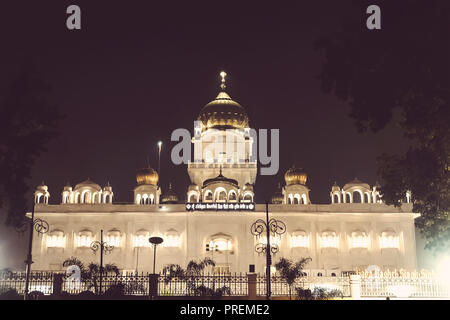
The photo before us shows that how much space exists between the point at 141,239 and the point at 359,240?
564 inches

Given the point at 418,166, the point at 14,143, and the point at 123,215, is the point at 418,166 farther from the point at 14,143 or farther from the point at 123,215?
the point at 123,215

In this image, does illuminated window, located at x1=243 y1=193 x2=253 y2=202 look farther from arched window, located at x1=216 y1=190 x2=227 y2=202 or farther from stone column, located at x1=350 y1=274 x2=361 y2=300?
stone column, located at x1=350 y1=274 x2=361 y2=300

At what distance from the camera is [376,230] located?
33.5 m

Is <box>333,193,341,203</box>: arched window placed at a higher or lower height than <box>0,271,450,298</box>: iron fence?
higher

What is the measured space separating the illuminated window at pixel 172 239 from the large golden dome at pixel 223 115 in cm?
1083

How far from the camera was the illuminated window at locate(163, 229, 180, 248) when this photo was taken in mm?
33250

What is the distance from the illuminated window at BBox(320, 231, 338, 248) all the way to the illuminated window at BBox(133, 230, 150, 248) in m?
11.5

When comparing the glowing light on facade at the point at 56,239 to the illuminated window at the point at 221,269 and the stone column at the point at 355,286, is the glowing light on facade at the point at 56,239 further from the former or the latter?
the stone column at the point at 355,286

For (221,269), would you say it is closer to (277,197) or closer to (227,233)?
(227,233)

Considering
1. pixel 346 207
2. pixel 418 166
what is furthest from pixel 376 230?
pixel 418 166

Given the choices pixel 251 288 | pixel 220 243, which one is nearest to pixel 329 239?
pixel 220 243

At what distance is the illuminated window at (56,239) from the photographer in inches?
1330

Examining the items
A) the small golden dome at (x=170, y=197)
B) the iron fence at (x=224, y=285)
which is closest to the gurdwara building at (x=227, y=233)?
the small golden dome at (x=170, y=197)

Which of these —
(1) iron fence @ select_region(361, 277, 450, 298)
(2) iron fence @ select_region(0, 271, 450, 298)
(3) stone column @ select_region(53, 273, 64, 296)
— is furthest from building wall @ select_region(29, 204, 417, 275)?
(3) stone column @ select_region(53, 273, 64, 296)
